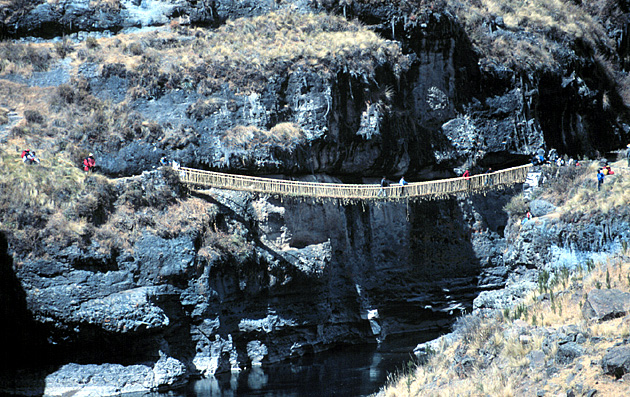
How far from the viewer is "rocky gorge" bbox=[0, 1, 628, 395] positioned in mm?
29969

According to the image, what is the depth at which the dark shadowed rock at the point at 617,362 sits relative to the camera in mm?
17516

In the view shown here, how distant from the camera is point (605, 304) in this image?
69.1ft

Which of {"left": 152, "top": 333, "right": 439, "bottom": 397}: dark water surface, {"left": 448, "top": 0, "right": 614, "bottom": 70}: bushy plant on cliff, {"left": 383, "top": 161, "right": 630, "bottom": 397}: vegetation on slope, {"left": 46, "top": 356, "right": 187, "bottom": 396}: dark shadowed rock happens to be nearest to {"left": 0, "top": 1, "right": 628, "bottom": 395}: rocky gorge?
{"left": 46, "top": 356, "right": 187, "bottom": 396}: dark shadowed rock

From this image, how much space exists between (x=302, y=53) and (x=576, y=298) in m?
21.1

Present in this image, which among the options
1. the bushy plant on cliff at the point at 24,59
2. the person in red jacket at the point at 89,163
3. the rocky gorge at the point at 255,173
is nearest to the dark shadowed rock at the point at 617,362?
the rocky gorge at the point at 255,173

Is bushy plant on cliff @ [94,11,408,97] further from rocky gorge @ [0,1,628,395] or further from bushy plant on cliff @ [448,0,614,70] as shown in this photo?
bushy plant on cliff @ [448,0,614,70]

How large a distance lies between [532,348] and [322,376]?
42.3ft

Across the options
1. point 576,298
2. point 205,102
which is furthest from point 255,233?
point 576,298

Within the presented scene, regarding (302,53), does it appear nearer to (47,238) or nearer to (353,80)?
(353,80)

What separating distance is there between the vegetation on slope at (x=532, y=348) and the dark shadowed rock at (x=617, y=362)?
18 centimetres

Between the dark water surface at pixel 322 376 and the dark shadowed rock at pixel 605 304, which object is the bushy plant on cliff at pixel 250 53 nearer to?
the dark water surface at pixel 322 376

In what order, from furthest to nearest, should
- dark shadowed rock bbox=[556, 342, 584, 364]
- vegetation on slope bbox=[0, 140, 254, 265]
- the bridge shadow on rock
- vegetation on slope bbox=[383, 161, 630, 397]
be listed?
the bridge shadow on rock, vegetation on slope bbox=[0, 140, 254, 265], dark shadowed rock bbox=[556, 342, 584, 364], vegetation on slope bbox=[383, 161, 630, 397]

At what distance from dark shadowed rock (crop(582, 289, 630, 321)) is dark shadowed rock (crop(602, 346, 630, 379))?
2419 mm

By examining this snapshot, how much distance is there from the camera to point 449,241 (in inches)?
1608
